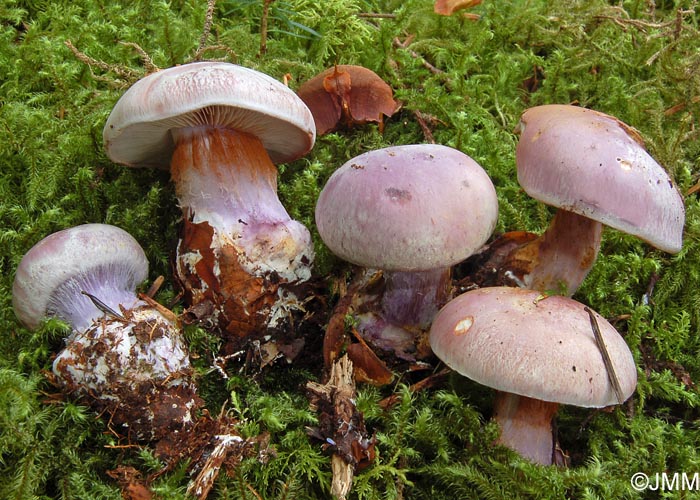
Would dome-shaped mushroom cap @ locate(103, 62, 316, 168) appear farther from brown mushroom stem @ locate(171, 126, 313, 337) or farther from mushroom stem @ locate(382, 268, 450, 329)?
mushroom stem @ locate(382, 268, 450, 329)

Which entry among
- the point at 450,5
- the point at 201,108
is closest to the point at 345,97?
the point at 201,108

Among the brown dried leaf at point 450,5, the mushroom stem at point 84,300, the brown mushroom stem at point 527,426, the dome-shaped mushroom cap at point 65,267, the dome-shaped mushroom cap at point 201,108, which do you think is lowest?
the brown mushroom stem at point 527,426

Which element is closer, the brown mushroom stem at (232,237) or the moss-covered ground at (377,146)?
the moss-covered ground at (377,146)

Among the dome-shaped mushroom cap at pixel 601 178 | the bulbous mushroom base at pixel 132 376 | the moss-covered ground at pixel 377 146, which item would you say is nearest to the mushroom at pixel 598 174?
the dome-shaped mushroom cap at pixel 601 178

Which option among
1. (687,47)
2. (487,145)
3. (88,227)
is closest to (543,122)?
(487,145)

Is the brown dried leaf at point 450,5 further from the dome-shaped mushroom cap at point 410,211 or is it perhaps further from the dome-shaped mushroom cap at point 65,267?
the dome-shaped mushroom cap at point 65,267

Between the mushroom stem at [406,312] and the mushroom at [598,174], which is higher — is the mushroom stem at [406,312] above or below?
below

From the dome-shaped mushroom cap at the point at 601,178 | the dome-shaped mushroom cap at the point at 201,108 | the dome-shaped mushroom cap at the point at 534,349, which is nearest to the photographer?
the dome-shaped mushroom cap at the point at 534,349
